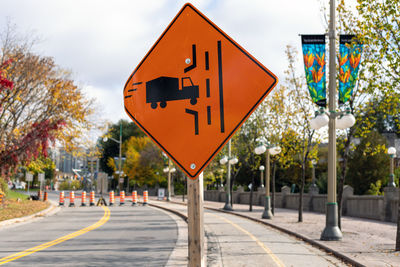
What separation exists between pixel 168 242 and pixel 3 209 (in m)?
14.4

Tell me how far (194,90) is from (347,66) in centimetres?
1276

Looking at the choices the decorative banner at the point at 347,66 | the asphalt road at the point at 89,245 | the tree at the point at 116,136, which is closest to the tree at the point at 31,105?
the asphalt road at the point at 89,245

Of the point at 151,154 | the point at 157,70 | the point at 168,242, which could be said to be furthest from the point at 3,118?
the point at 151,154

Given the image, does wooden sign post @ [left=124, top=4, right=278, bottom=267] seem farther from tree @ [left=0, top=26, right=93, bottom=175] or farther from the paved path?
tree @ [left=0, top=26, right=93, bottom=175]

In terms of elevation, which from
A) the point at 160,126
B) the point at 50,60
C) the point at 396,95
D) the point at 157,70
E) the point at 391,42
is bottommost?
the point at 160,126

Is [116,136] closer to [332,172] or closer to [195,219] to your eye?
[332,172]

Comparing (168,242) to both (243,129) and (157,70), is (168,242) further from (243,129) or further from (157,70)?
(243,129)

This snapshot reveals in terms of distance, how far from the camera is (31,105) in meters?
27.5

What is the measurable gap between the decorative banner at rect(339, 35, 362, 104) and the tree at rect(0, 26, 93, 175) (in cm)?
1668

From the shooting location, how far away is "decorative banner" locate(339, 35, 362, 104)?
1498cm

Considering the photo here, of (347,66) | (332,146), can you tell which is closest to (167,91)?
(332,146)

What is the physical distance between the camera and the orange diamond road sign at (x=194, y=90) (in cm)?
366

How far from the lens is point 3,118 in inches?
1091

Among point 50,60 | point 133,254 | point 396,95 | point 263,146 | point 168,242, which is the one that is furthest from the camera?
point 50,60
